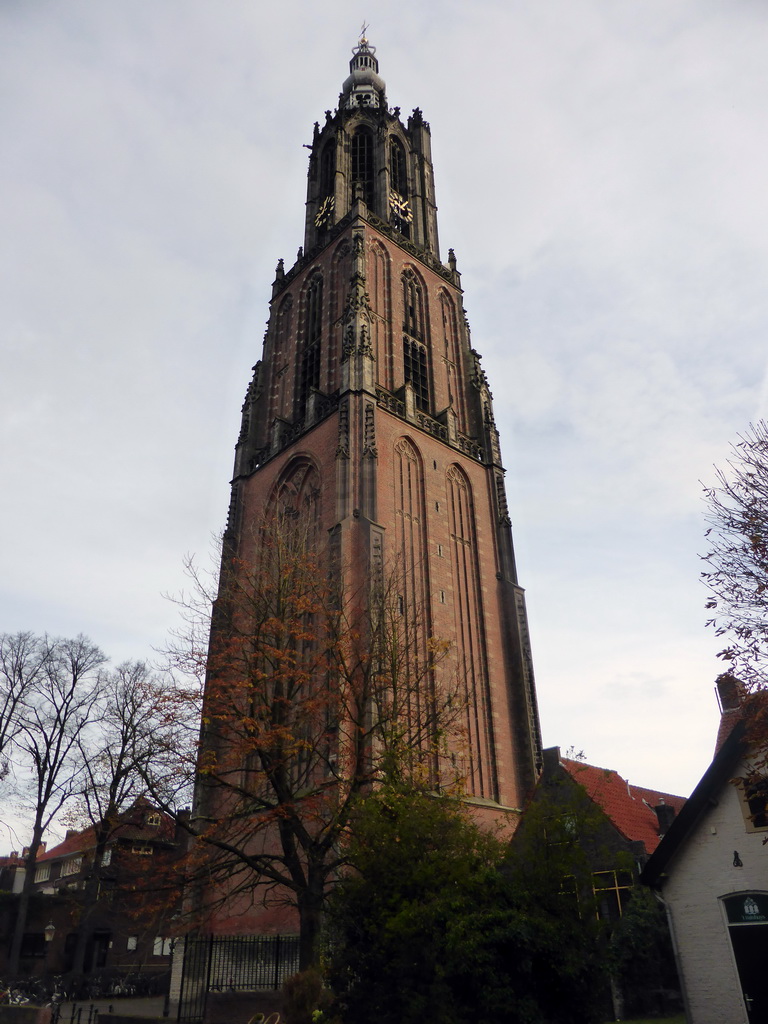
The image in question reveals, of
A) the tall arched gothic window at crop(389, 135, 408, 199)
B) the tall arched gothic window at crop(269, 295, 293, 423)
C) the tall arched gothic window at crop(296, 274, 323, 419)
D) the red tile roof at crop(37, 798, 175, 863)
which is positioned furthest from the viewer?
the tall arched gothic window at crop(389, 135, 408, 199)

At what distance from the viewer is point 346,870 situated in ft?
75.0

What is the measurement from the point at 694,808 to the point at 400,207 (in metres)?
44.7

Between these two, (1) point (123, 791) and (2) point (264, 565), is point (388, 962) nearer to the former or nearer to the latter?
(2) point (264, 565)

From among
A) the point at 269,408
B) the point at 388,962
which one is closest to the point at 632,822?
the point at 388,962

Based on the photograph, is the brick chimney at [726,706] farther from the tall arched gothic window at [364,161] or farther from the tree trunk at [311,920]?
the tall arched gothic window at [364,161]

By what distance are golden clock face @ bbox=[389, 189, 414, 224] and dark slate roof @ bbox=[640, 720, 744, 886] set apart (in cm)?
4267

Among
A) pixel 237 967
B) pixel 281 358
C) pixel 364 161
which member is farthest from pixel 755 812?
pixel 364 161

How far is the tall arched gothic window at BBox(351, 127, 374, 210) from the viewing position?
52.2m

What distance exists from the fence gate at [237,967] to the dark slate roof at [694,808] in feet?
37.1

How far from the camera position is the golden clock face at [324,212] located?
167ft

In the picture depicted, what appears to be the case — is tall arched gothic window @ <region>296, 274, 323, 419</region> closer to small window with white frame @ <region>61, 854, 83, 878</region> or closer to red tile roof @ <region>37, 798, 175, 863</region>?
red tile roof @ <region>37, 798, 175, 863</region>

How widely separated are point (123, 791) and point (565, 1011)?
2328 centimetres

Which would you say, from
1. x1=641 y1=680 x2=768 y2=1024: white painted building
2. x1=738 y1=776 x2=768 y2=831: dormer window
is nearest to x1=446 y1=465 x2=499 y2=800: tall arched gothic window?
x1=641 y1=680 x2=768 y2=1024: white painted building

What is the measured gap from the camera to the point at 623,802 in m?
29.8
